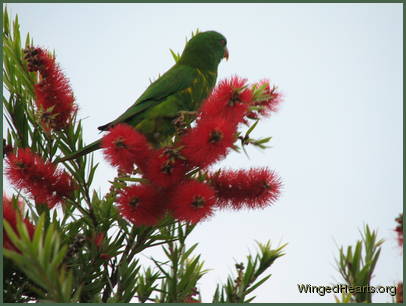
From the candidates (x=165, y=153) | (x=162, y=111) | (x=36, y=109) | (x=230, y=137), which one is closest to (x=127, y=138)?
(x=165, y=153)

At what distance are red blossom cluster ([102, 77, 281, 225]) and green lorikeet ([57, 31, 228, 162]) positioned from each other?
3.43 feet

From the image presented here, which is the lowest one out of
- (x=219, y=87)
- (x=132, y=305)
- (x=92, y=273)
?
(x=132, y=305)

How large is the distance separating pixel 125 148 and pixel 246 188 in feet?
1.54

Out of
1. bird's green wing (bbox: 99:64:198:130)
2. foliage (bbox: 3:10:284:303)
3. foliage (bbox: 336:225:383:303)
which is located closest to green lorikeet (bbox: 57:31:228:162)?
bird's green wing (bbox: 99:64:198:130)

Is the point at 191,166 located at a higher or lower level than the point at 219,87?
lower

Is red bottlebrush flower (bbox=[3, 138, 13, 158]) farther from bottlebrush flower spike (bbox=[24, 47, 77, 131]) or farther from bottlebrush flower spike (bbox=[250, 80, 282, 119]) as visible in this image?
bottlebrush flower spike (bbox=[250, 80, 282, 119])

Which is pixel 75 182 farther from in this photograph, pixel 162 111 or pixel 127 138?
pixel 162 111

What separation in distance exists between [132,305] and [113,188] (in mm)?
664

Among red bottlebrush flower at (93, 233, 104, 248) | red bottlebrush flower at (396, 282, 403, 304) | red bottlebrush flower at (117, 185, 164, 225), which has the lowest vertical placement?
red bottlebrush flower at (396, 282, 403, 304)

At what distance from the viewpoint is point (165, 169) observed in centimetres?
156

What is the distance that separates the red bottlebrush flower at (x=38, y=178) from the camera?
168 centimetres

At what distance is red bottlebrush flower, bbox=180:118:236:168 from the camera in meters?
1.53

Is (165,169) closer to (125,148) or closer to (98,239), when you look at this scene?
(125,148)

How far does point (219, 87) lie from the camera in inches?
67.0
